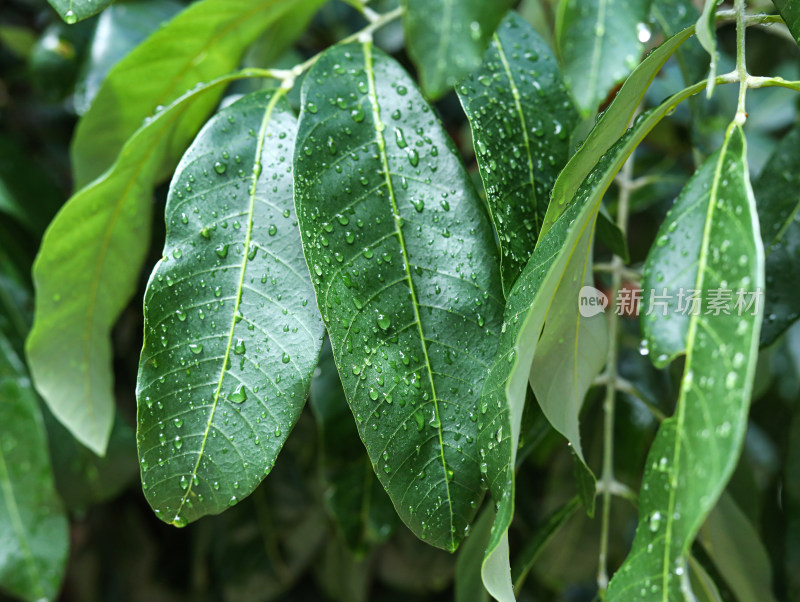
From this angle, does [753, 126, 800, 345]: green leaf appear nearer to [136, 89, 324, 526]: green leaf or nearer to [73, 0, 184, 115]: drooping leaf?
A: [136, 89, 324, 526]: green leaf

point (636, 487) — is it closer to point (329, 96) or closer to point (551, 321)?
point (551, 321)

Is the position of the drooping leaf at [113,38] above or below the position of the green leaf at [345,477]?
above

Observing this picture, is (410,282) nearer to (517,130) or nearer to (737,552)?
(517,130)

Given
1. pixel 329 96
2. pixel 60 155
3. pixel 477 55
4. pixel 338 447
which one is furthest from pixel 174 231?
pixel 60 155

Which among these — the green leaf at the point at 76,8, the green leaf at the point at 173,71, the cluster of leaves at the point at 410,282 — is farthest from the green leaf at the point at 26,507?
the green leaf at the point at 76,8

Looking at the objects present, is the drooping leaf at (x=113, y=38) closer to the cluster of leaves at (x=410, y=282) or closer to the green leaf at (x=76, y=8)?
the cluster of leaves at (x=410, y=282)

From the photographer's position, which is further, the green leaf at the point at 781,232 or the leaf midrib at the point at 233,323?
the green leaf at the point at 781,232

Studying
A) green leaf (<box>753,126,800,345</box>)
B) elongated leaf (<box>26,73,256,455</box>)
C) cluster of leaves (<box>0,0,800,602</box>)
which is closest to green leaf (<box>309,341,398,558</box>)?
cluster of leaves (<box>0,0,800,602</box>)
